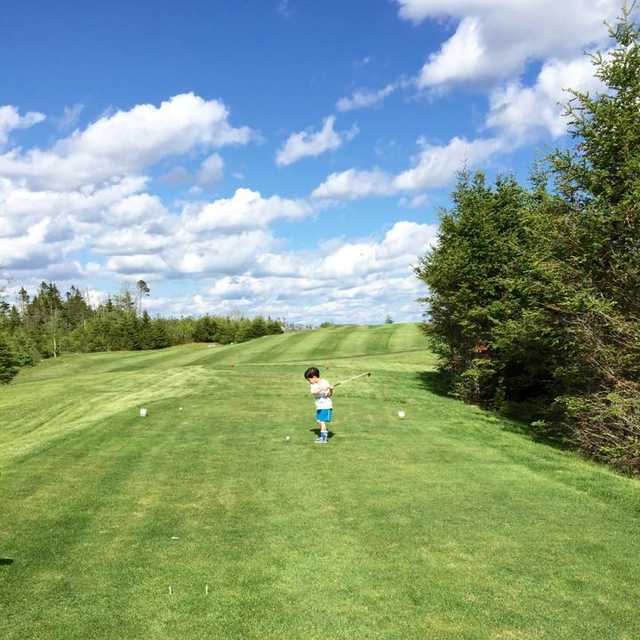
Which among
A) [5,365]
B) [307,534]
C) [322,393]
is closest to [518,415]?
[322,393]

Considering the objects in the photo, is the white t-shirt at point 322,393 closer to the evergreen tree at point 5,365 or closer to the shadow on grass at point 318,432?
the shadow on grass at point 318,432

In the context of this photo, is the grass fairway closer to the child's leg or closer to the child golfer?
the child's leg

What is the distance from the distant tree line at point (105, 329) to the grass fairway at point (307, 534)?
63991mm

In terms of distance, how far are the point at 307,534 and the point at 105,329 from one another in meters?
91.4

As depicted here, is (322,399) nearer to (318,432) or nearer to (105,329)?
(318,432)

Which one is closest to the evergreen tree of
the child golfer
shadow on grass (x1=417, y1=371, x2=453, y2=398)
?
shadow on grass (x1=417, y1=371, x2=453, y2=398)

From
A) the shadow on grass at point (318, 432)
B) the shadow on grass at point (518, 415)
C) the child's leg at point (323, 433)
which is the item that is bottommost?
the shadow on grass at point (518, 415)

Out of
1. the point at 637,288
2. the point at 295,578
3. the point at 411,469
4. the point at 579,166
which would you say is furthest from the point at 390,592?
the point at 579,166

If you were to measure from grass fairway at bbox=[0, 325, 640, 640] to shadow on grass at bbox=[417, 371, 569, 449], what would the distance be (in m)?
1.07

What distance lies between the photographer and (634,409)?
14570 mm

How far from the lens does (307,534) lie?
8742mm

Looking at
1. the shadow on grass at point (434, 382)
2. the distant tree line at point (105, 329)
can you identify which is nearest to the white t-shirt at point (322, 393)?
the shadow on grass at point (434, 382)

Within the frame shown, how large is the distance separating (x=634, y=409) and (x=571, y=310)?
9.76 ft

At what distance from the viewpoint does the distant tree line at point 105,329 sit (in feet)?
294
